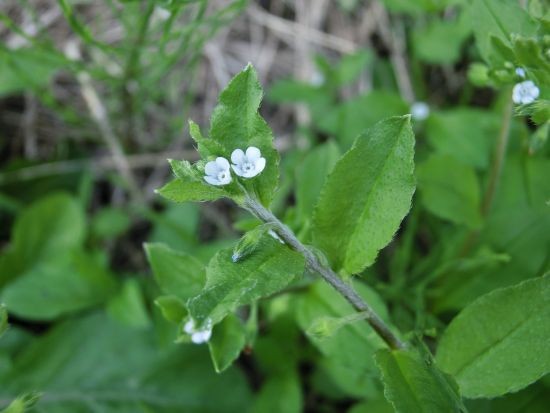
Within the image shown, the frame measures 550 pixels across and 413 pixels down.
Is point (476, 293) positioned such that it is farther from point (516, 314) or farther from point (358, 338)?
point (516, 314)

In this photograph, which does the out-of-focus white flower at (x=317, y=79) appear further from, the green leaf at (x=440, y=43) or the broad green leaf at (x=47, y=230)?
the broad green leaf at (x=47, y=230)

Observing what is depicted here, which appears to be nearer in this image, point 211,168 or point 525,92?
point 211,168

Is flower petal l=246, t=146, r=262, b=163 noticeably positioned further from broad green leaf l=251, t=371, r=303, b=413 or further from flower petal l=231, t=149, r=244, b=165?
broad green leaf l=251, t=371, r=303, b=413

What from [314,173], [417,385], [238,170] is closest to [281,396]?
[314,173]

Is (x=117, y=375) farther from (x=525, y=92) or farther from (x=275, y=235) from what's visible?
(x=525, y=92)

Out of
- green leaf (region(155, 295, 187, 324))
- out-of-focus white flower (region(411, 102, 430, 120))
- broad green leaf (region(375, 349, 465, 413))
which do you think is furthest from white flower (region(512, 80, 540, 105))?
out-of-focus white flower (region(411, 102, 430, 120))

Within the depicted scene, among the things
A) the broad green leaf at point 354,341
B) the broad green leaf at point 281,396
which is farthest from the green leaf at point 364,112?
the broad green leaf at point 281,396
